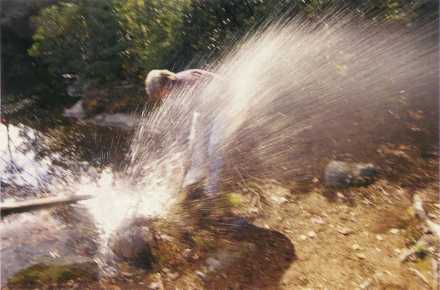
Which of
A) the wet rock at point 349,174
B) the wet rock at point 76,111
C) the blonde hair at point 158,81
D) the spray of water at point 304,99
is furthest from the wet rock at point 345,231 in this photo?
the wet rock at point 76,111

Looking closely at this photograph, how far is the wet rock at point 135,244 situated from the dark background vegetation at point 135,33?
4022 mm

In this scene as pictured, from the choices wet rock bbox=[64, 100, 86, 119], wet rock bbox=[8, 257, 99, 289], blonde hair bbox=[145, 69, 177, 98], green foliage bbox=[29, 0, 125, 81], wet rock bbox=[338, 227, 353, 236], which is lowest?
wet rock bbox=[338, 227, 353, 236]

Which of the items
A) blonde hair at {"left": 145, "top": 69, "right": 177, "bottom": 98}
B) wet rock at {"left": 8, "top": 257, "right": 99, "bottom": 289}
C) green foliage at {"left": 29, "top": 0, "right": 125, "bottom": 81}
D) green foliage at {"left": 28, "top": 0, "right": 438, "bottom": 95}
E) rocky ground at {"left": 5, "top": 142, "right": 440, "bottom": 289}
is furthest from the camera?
green foliage at {"left": 29, "top": 0, "right": 125, "bottom": 81}

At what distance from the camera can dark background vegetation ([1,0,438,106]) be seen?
609 cm

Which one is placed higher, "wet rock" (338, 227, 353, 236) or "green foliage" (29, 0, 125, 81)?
"green foliage" (29, 0, 125, 81)

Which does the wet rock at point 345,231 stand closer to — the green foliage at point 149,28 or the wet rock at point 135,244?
the wet rock at point 135,244

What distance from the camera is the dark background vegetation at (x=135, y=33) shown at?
609cm

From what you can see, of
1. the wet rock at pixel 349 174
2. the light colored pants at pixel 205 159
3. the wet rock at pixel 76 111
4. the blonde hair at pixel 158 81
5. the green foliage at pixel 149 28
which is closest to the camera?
the blonde hair at pixel 158 81

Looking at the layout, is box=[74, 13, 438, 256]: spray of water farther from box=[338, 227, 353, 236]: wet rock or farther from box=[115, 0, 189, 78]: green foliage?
box=[115, 0, 189, 78]: green foliage

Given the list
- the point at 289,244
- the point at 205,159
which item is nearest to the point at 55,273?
the point at 205,159

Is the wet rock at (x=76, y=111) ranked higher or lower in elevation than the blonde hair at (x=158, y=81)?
higher

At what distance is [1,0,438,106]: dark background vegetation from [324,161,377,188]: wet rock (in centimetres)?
242

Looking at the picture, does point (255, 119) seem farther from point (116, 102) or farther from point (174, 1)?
point (116, 102)

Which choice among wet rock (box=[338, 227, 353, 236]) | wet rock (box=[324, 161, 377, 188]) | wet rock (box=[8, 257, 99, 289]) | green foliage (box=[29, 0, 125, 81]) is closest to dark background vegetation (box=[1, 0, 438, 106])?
green foliage (box=[29, 0, 125, 81])
